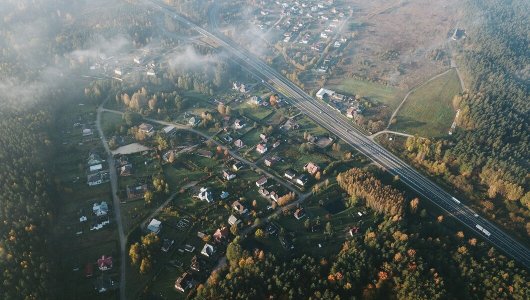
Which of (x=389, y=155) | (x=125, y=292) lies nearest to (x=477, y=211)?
(x=389, y=155)

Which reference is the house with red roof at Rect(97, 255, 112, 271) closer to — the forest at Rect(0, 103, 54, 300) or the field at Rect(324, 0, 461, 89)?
the forest at Rect(0, 103, 54, 300)

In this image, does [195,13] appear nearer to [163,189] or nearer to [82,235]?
[163,189]

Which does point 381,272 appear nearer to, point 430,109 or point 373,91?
point 430,109

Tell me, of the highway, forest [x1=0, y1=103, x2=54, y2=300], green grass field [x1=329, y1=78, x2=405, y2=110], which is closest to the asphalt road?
forest [x1=0, y1=103, x2=54, y2=300]

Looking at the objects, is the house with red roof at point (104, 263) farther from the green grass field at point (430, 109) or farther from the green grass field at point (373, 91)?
the green grass field at point (373, 91)

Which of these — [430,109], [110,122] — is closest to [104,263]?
[110,122]

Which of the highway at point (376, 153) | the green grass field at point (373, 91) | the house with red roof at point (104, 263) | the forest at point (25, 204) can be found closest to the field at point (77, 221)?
the house with red roof at point (104, 263)
